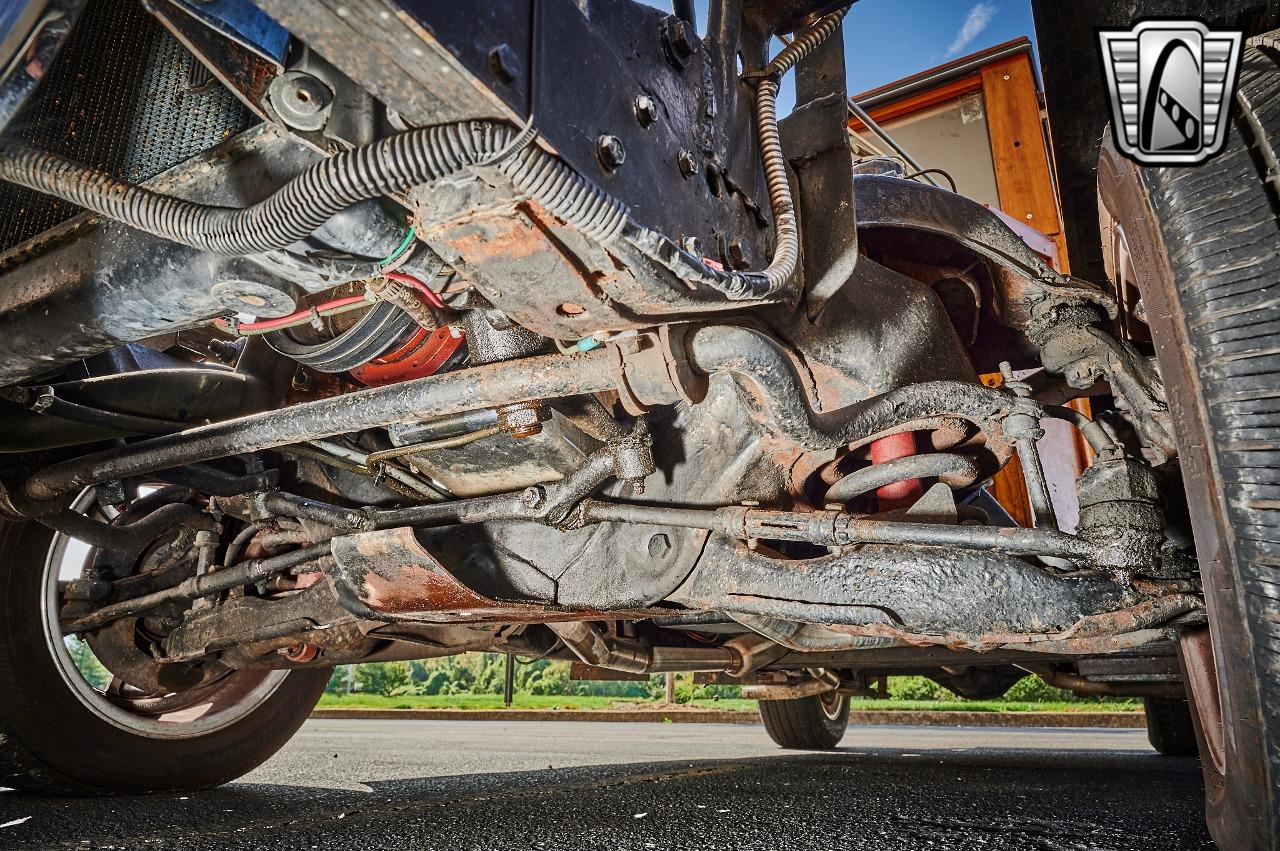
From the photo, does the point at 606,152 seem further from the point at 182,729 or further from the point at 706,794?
the point at 182,729

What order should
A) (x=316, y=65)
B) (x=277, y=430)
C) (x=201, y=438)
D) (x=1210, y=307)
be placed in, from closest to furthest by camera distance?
1. (x=316, y=65)
2. (x=1210, y=307)
3. (x=277, y=430)
4. (x=201, y=438)

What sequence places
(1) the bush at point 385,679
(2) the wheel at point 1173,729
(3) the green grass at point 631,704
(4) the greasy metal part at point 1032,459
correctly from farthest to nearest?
(1) the bush at point 385,679 < (3) the green grass at point 631,704 < (2) the wheel at point 1173,729 < (4) the greasy metal part at point 1032,459

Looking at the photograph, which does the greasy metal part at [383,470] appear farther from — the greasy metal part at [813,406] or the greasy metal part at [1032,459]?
the greasy metal part at [1032,459]

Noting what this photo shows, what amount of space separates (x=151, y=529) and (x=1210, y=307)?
2430 mm

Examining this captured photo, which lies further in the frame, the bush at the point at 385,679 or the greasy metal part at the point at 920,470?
the bush at the point at 385,679

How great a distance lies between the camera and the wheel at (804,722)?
163 inches

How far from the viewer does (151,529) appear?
2.19 meters

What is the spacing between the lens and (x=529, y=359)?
1334 mm

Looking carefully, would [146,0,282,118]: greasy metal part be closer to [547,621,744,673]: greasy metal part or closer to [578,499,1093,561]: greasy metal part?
[578,499,1093,561]: greasy metal part

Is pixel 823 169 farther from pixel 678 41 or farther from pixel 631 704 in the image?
pixel 631 704

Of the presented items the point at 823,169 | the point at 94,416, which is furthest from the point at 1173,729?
the point at 94,416

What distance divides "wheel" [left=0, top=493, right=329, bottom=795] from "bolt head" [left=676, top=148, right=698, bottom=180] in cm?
205

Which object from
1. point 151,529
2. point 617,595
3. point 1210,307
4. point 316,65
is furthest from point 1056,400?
point 151,529

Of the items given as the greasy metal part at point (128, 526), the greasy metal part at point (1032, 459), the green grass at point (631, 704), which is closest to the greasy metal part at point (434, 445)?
the greasy metal part at point (128, 526)
